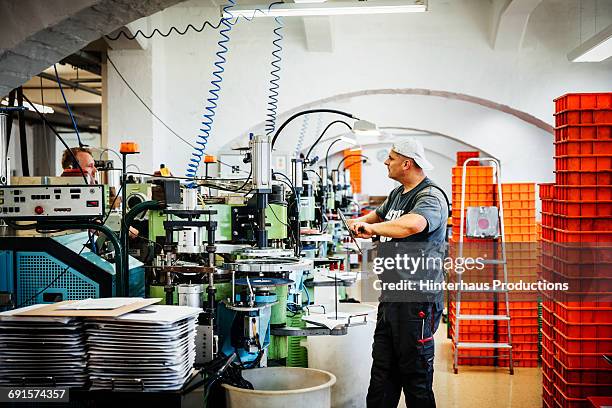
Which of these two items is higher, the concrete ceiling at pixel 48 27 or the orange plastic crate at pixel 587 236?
the concrete ceiling at pixel 48 27

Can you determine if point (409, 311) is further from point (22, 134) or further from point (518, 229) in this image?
point (518, 229)

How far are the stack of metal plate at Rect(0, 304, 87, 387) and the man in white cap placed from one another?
1.50m

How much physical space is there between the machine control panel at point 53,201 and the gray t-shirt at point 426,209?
1.53m

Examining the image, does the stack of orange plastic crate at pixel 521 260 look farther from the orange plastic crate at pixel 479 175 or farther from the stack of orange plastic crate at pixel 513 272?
the orange plastic crate at pixel 479 175

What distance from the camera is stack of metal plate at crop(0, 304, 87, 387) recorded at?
8.01ft

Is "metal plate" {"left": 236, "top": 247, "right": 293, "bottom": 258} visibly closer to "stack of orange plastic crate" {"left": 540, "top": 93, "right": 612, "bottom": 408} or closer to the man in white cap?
the man in white cap

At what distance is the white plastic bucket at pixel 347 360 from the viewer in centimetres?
400

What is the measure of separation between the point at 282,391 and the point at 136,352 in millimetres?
655

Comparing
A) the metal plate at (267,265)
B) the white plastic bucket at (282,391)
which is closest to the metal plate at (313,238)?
the white plastic bucket at (282,391)

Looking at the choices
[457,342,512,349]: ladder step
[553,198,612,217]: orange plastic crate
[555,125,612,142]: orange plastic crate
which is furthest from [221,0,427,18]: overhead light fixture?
[457,342,512,349]: ladder step

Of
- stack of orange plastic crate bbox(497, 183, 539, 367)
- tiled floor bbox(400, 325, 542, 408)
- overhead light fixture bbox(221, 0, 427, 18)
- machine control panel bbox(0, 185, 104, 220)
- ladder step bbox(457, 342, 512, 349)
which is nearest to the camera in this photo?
machine control panel bbox(0, 185, 104, 220)

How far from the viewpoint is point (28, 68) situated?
10.7 ft

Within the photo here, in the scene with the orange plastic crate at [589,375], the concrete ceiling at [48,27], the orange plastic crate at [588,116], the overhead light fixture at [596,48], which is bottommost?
the orange plastic crate at [589,375]

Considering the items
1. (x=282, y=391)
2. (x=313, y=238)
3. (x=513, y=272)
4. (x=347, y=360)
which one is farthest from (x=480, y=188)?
(x=282, y=391)
